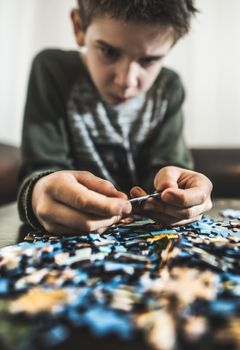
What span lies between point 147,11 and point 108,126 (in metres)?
0.33

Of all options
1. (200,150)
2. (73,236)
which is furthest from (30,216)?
(200,150)

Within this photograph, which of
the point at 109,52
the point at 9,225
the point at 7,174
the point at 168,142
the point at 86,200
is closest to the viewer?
the point at 86,200

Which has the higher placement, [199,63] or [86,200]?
[199,63]

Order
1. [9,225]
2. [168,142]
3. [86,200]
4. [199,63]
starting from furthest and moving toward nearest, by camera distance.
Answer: [199,63] → [168,142] → [9,225] → [86,200]

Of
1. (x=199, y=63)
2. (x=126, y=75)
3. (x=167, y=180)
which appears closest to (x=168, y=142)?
(x=126, y=75)

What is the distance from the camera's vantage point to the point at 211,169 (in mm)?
1245

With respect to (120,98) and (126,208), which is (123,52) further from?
(126,208)

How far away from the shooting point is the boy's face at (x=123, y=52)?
67cm

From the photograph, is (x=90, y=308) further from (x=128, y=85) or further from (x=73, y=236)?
(x=128, y=85)

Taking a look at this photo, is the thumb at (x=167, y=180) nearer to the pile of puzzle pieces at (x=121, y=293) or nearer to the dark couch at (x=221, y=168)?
the pile of puzzle pieces at (x=121, y=293)

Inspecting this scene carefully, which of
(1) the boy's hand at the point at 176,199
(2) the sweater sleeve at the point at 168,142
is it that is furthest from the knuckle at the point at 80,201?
(2) the sweater sleeve at the point at 168,142

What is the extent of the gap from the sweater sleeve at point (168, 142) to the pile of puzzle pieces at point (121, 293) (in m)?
0.48

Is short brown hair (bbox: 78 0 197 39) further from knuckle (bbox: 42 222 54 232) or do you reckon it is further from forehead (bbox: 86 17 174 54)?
knuckle (bbox: 42 222 54 232)

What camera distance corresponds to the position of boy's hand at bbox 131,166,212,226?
0.47 m
